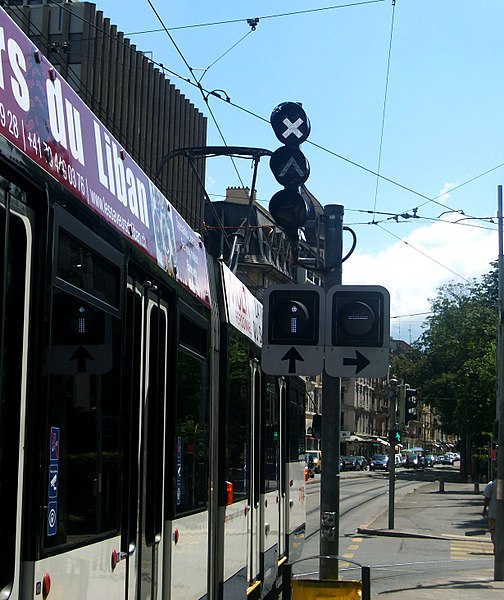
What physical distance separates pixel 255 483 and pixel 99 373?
18.5ft

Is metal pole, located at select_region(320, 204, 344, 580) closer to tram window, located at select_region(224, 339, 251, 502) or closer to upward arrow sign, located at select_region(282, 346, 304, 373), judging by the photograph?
upward arrow sign, located at select_region(282, 346, 304, 373)

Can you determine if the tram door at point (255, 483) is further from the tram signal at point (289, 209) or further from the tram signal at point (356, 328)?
the tram signal at point (289, 209)

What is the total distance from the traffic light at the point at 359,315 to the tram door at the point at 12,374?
4189mm

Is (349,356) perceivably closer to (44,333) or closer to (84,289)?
(84,289)

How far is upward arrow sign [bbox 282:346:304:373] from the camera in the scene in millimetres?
7633

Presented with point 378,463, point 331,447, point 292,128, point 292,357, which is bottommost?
point 378,463

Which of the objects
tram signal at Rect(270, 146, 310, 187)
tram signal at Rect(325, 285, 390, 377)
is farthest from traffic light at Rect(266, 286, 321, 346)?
tram signal at Rect(270, 146, 310, 187)

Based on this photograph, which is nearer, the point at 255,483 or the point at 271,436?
the point at 255,483

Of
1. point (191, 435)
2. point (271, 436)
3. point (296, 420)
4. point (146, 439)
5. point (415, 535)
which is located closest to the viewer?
point (146, 439)

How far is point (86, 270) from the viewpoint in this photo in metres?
4.45

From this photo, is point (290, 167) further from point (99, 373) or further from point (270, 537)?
point (270, 537)

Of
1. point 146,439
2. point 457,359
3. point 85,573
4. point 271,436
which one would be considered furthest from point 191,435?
point 457,359

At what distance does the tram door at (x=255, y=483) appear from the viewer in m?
9.52

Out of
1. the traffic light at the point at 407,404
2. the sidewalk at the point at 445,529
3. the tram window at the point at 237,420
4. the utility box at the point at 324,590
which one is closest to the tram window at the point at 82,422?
the utility box at the point at 324,590
